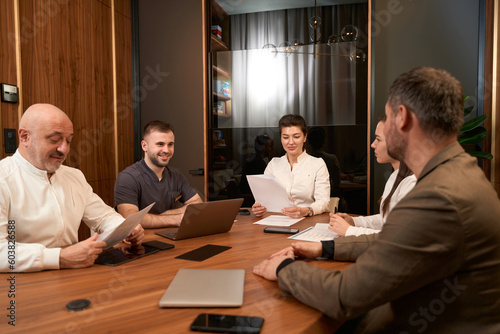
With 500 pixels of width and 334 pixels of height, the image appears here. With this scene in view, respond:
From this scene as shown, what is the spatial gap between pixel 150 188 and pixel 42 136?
0.97m

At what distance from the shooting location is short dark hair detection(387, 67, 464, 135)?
3.25 ft

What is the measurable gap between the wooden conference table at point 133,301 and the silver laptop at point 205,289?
0.06 ft

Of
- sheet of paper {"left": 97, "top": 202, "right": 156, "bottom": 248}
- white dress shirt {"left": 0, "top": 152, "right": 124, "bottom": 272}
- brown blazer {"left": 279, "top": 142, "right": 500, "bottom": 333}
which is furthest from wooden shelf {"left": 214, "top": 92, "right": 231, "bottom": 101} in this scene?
brown blazer {"left": 279, "top": 142, "right": 500, "bottom": 333}

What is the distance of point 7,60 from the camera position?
2428mm

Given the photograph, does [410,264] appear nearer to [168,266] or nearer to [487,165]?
[168,266]

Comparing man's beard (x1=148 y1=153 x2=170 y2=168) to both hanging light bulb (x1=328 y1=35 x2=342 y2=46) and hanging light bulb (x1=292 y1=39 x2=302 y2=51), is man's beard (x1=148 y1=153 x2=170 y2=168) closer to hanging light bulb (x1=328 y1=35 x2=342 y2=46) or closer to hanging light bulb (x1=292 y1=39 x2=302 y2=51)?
hanging light bulb (x1=292 y1=39 x2=302 y2=51)

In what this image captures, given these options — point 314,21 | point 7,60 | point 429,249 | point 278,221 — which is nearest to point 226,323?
point 429,249

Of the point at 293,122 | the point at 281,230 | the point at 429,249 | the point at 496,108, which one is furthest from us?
the point at 496,108

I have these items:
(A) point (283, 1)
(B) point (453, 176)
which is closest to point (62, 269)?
(B) point (453, 176)

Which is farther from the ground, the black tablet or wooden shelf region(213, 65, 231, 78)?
wooden shelf region(213, 65, 231, 78)

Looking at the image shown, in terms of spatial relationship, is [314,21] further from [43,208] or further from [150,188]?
[43,208]

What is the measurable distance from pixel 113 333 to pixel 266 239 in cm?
96

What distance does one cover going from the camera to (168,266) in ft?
4.29

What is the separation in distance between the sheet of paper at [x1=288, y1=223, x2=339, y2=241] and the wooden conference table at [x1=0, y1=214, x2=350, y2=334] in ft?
1.03
